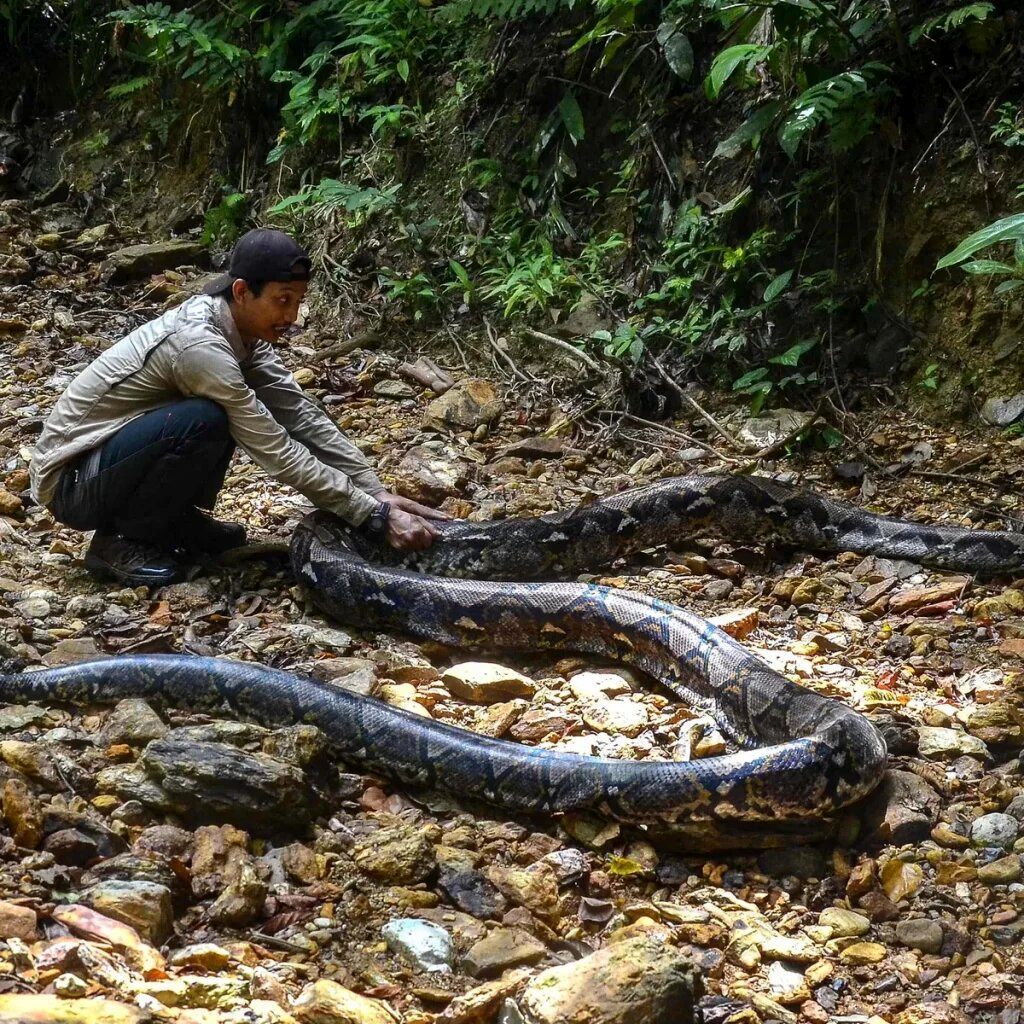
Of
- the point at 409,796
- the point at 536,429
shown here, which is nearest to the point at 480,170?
the point at 536,429

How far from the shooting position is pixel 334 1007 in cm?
318

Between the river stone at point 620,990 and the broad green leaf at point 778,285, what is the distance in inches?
233

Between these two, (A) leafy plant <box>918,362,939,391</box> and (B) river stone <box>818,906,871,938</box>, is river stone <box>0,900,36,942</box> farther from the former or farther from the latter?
(A) leafy plant <box>918,362,939,391</box>

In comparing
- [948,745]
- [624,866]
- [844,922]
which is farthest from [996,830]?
[624,866]

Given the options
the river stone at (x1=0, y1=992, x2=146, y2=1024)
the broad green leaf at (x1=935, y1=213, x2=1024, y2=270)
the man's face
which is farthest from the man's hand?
the river stone at (x1=0, y1=992, x2=146, y2=1024)

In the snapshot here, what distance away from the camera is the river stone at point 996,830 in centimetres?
433

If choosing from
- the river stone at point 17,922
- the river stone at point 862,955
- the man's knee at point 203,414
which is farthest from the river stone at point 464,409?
the river stone at point 17,922

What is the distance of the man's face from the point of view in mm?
6227

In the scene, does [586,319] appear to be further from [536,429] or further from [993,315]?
[993,315]

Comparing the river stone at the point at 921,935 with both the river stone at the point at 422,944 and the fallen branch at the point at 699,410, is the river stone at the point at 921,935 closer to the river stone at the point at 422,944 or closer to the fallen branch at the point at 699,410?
the river stone at the point at 422,944

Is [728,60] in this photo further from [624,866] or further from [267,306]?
[624,866]

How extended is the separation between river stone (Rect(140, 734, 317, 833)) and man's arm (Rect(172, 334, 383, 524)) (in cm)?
247

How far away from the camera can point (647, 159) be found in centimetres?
952

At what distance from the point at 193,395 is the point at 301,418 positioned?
31.2 inches
